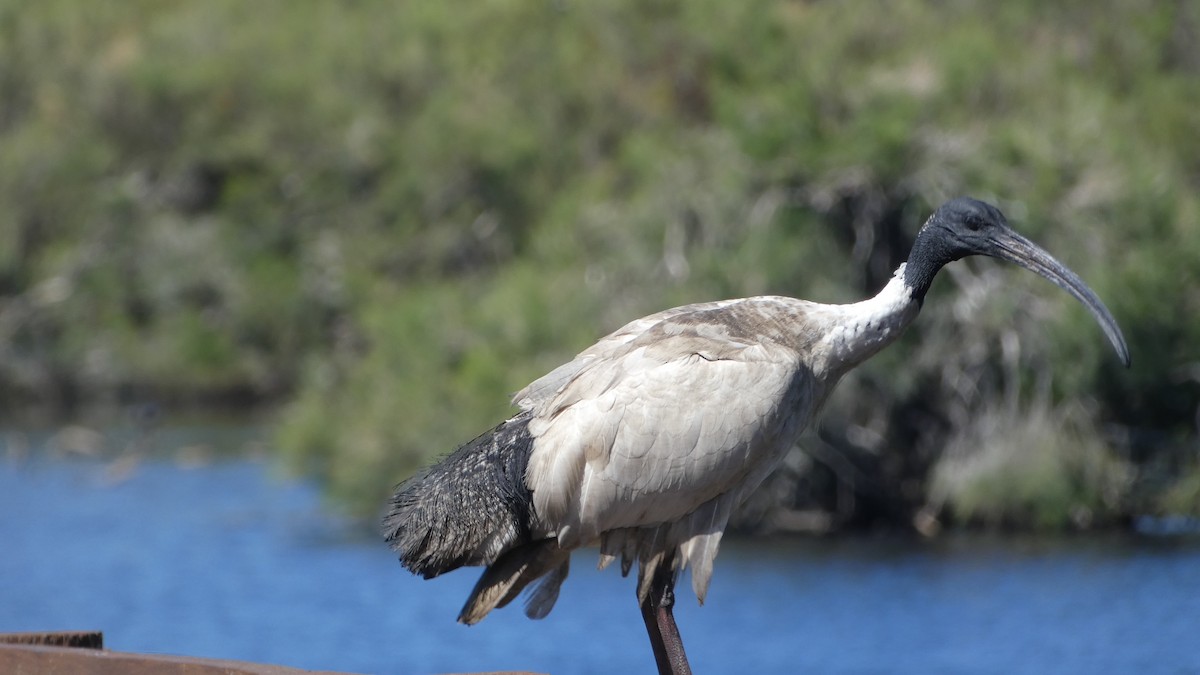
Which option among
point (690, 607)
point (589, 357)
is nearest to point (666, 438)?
point (589, 357)

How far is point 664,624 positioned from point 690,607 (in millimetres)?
11160

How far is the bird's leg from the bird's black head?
1.43 metres

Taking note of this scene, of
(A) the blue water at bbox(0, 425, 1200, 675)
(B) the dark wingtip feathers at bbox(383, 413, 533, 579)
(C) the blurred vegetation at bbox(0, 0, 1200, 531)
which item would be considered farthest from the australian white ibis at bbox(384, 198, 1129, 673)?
(C) the blurred vegetation at bbox(0, 0, 1200, 531)

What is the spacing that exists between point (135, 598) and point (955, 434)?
9.12 metres

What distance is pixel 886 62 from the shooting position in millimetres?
21234

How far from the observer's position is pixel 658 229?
1956 cm

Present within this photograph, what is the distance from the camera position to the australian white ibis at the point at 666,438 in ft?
21.2

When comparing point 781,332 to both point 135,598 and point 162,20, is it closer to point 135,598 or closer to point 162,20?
point 135,598

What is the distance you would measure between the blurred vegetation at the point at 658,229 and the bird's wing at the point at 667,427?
11539 millimetres

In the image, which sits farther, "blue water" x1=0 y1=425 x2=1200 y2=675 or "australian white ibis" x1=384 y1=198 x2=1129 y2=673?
"blue water" x1=0 y1=425 x2=1200 y2=675

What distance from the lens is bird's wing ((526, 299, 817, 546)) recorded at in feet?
21.2

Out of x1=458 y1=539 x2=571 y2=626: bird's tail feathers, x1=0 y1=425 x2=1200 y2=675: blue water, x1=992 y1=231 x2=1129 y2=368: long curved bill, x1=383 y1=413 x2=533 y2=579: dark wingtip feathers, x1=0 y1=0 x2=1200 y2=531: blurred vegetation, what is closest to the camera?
x1=383 y1=413 x2=533 y2=579: dark wingtip feathers

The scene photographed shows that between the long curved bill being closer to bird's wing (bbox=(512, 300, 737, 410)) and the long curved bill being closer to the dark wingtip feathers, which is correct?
bird's wing (bbox=(512, 300, 737, 410))

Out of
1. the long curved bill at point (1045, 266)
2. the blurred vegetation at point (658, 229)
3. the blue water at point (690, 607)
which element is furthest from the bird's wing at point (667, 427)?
the blurred vegetation at point (658, 229)
